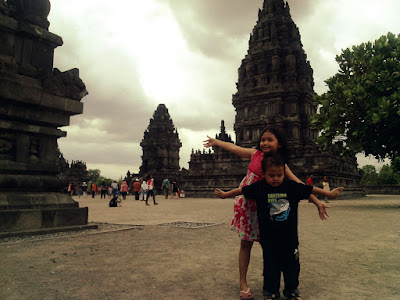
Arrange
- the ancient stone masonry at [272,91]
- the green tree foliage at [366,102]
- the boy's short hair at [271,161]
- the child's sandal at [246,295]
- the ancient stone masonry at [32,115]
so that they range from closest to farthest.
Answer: the child's sandal at [246,295], the boy's short hair at [271,161], the ancient stone masonry at [32,115], the green tree foliage at [366,102], the ancient stone masonry at [272,91]

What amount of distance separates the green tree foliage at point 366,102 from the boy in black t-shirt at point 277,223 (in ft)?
39.9

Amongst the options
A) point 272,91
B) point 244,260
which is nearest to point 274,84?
point 272,91

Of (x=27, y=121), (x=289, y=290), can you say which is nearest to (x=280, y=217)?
(x=289, y=290)

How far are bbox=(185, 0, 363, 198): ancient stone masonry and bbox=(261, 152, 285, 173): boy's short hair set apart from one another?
2857cm

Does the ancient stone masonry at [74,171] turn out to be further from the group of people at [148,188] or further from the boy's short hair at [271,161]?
the boy's short hair at [271,161]

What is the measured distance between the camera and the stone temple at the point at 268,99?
32219mm

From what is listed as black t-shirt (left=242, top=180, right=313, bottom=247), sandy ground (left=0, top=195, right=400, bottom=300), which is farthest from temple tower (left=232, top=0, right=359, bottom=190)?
black t-shirt (left=242, top=180, right=313, bottom=247)

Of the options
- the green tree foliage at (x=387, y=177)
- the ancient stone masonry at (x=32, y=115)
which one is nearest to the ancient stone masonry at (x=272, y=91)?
the ancient stone masonry at (x=32, y=115)

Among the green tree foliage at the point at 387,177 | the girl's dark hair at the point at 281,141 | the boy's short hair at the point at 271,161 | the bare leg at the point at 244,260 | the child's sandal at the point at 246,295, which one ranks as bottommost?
the child's sandal at the point at 246,295

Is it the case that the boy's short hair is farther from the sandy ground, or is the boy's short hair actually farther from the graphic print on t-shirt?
the sandy ground

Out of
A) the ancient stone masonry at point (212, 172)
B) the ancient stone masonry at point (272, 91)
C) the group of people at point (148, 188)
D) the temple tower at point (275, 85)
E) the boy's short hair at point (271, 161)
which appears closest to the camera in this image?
the boy's short hair at point (271, 161)

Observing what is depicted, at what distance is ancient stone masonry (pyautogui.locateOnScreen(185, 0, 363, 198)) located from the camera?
111ft

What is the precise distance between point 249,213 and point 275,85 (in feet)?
109

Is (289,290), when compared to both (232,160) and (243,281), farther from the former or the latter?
(232,160)
